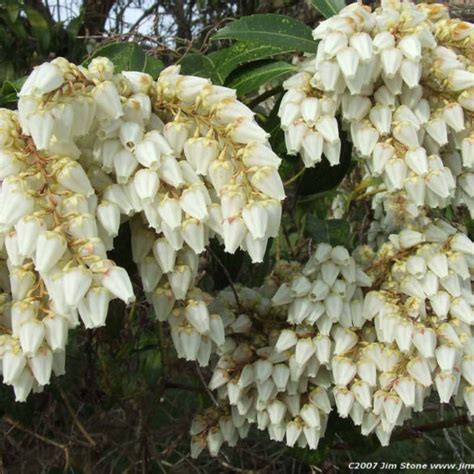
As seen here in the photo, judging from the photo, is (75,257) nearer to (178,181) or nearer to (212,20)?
(178,181)

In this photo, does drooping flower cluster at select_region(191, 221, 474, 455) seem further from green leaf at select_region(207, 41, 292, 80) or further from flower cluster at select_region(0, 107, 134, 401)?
flower cluster at select_region(0, 107, 134, 401)

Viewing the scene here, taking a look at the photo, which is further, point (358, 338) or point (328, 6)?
point (328, 6)

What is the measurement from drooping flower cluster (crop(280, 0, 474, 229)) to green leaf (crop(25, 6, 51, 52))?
210 centimetres

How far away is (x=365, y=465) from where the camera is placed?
7.79 feet

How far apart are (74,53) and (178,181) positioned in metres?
2.36

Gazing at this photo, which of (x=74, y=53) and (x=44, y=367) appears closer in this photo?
(x=44, y=367)

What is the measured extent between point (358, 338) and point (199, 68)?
0.61 meters

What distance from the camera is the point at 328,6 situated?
1617 mm

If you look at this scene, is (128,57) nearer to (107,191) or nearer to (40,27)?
(107,191)

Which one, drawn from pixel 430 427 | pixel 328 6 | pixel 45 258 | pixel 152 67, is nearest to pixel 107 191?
pixel 45 258

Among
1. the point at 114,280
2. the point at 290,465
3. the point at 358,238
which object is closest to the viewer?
the point at 114,280

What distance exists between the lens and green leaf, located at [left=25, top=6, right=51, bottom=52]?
319 cm

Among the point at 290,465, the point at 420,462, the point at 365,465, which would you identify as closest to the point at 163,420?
the point at 290,465

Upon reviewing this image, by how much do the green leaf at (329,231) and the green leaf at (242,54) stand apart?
0.44 metres
